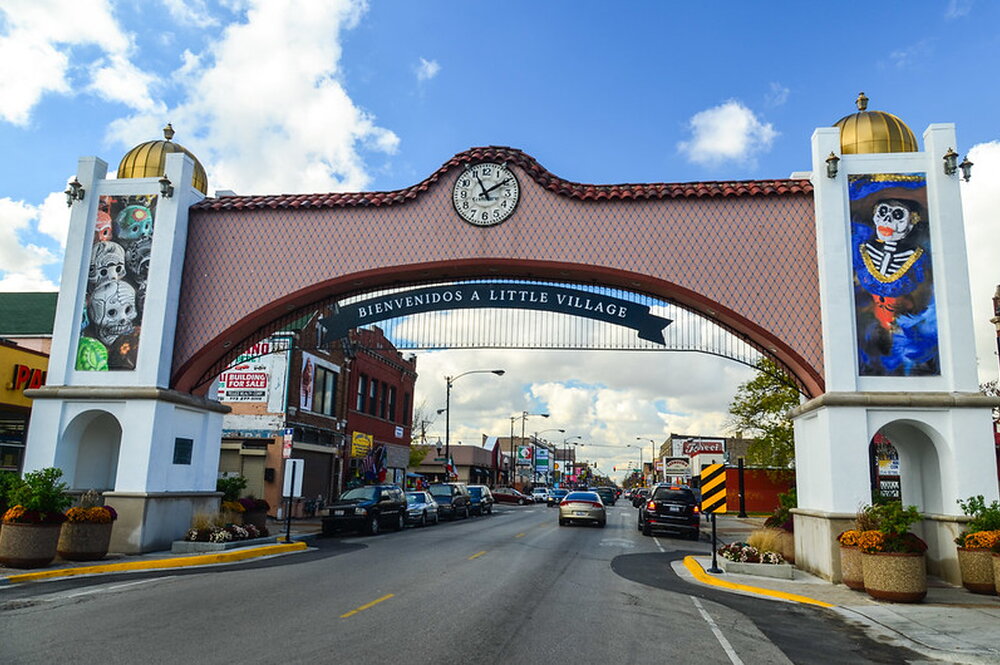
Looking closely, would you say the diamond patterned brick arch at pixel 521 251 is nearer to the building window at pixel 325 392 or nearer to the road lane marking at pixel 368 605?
the road lane marking at pixel 368 605

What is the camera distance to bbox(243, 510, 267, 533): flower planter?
19969 millimetres

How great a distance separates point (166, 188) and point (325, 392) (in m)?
18.1

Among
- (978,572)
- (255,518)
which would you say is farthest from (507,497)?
(978,572)

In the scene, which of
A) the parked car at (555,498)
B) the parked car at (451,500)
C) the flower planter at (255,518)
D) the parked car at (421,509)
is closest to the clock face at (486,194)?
the flower planter at (255,518)

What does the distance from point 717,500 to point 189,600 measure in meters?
10.3

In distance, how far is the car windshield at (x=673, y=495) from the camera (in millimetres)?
25797

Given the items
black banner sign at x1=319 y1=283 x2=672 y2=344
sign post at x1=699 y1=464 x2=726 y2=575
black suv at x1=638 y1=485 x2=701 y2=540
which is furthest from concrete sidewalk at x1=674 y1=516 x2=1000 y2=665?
black suv at x1=638 y1=485 x2=701 y2=540

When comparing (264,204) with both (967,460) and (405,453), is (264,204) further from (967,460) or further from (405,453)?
(405,453)

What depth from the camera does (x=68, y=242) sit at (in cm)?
1828

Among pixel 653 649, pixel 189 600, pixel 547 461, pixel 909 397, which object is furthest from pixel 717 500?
pixel 547 461

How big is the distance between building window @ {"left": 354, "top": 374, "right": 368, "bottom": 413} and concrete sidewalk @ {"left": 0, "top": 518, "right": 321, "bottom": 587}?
65.3 feet

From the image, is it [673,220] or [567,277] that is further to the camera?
[567,277]

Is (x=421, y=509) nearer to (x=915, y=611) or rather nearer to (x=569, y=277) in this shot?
(x=569, y=277)

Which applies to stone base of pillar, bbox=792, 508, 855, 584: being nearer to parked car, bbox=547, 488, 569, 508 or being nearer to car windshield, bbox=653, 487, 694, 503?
car windshield, bbox=653, 487, 694, 503
